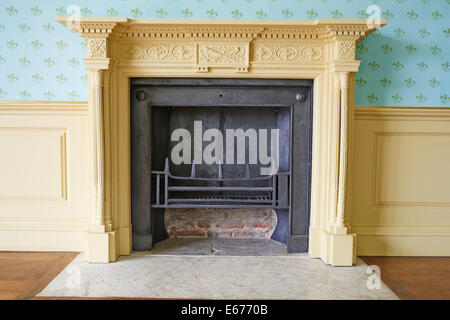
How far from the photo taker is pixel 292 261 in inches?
107

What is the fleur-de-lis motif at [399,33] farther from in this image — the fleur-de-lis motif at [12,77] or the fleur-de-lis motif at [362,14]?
the fleur-de-lis motif at [12,77]

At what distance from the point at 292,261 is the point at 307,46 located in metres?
1.61

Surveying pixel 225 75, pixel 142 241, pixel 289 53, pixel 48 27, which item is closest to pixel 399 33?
pixel 289 53

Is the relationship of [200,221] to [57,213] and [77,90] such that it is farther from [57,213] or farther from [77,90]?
[77,90]

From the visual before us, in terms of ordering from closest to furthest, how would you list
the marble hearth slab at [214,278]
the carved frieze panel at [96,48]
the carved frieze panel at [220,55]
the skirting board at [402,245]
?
the marble hearth slab at [214,278], the carved frieze panel at [96,48], the carved frieze panel at [220,55], the skirting board at [402,245]

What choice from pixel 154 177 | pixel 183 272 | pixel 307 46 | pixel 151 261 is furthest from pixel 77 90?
pixel 307 46

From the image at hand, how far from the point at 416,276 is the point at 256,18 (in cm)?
218

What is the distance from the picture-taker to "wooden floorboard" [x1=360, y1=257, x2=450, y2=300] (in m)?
2.24

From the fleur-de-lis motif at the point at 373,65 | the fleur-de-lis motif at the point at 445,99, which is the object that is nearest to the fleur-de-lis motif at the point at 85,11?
the fleur-de-lis motif at the point at 373,65

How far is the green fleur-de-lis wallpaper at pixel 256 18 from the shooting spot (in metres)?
2.74

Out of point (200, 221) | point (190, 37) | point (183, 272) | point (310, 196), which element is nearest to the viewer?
point (183, 272)

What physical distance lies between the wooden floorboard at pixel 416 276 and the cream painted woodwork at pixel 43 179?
89.3 inches

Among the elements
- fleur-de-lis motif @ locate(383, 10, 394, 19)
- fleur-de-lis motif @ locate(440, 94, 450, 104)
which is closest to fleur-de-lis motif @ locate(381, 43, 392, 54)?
fleur-de-lis motif @ locate(383, 10, 394, 19)

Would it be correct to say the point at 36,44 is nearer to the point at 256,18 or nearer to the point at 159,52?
the point at 159,52
